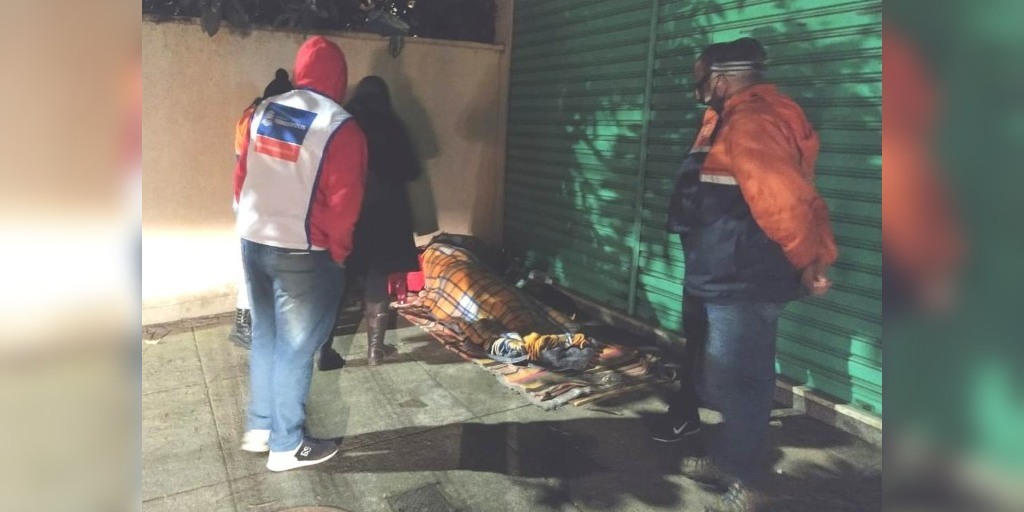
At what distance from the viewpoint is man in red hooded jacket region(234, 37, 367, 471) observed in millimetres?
2346

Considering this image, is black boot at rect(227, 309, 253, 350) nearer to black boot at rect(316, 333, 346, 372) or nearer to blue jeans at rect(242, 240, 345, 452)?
black boot at rect(316, 333, 346, 372)

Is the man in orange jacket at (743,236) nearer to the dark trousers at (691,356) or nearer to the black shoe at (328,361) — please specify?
the dark trousers at (691,356)

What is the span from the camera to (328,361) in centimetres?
365

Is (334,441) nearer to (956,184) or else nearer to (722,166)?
Answer: (722,166)

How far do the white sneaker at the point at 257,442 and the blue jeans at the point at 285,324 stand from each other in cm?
3

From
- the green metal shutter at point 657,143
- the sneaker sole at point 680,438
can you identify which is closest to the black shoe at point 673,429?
the sneaker sole at point 680,438

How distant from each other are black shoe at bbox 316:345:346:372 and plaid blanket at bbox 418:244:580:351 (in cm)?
85

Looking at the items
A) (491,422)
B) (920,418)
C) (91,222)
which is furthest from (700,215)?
(91,222)

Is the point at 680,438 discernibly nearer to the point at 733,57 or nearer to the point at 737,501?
the point at 737,501

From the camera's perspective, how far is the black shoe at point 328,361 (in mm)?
3613

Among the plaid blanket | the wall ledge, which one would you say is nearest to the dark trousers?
the plaid blanket

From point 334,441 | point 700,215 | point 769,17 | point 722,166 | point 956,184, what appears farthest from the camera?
point 769,17

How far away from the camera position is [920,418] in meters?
0.81

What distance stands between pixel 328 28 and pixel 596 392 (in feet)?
7.64
